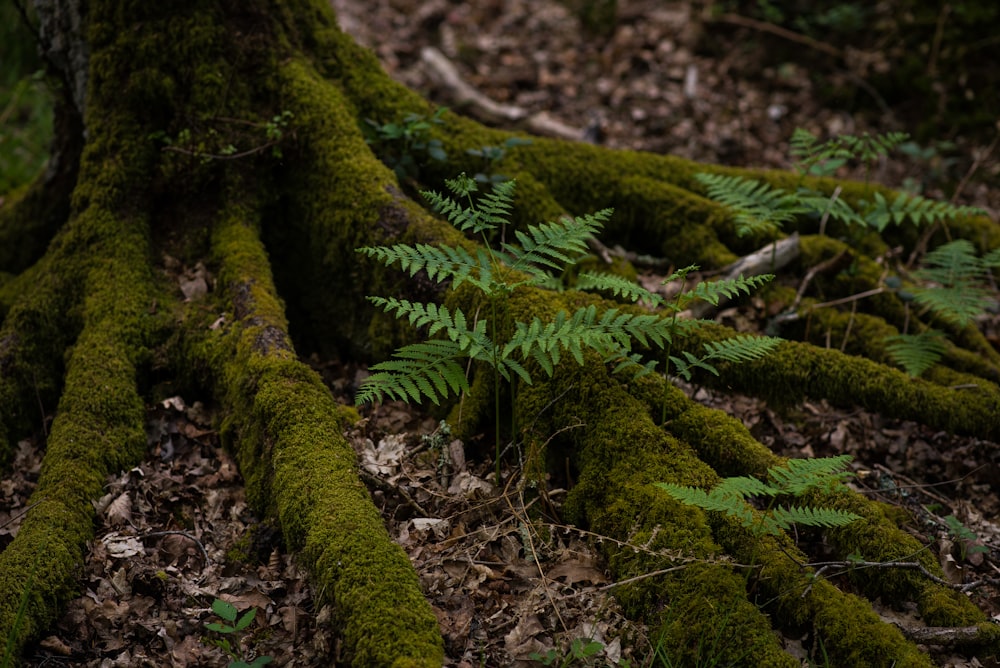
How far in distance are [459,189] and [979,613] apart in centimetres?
282

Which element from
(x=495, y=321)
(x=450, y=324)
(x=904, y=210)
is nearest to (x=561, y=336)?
(x=495, y=321)

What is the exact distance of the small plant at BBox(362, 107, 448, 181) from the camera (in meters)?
5.15

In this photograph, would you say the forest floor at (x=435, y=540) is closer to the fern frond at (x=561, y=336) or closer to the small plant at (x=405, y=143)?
the fern frond at (x=561, y=336)

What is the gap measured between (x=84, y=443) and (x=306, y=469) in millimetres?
1299

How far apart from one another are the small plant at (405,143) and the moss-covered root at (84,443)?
1.64 meters

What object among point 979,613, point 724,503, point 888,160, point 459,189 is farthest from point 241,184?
point 888,160

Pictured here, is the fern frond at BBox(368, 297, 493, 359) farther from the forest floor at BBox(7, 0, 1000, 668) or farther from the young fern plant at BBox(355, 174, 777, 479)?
the forest floor at BBox(7, 0, 1000, 668)

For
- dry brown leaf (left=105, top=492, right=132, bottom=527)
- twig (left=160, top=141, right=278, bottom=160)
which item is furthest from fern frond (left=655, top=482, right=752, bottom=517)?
twig (left=160, top=141, right=278, bottom=160)

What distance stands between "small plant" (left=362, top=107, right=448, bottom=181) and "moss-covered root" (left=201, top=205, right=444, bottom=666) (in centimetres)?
98

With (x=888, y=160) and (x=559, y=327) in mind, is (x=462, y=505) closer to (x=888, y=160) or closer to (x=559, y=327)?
(x=559, y=327)

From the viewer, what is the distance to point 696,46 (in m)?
9.86

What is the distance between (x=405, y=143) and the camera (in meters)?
5.25

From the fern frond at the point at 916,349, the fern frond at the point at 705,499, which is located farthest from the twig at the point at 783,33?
the fern frond at the point at 705,499

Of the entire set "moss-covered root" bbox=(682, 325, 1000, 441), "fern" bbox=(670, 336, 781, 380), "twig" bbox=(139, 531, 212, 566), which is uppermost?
"fern" bbox=(670, 336, 781, 380)
